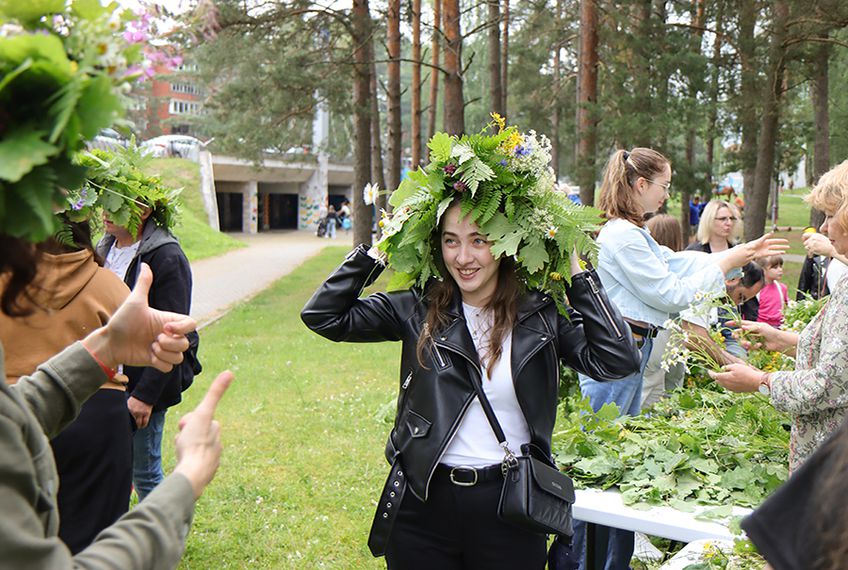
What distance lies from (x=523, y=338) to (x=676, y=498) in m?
1.04

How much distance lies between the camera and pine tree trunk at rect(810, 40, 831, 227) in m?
15.3

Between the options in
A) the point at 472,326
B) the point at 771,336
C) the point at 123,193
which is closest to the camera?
the point at 472,326

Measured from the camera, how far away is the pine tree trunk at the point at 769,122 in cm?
1341

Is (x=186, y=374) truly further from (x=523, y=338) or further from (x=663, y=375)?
(x=663, y=375)

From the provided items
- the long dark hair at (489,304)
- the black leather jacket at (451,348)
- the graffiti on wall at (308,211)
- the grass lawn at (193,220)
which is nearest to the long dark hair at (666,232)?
the black leather jacket at (451,348)

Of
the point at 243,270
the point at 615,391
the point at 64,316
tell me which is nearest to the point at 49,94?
the point at 64,316

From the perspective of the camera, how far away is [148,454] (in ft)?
14.5

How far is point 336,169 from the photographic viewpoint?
47406 mm

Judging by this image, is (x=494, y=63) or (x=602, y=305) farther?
(x=494, y=63)

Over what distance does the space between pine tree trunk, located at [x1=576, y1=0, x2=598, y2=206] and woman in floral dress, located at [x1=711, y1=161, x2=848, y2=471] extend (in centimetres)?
1023

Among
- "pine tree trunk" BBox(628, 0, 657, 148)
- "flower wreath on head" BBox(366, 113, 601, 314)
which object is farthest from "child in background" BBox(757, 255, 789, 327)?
"pine tree trunk" BBox(628, 0, 657, 148)

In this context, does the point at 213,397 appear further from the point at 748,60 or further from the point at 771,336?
the point at 748,60

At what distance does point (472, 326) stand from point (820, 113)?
18.9 metres

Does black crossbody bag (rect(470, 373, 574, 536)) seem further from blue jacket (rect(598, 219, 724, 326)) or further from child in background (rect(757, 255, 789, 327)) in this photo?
child in background (rect(757, 255, 789, 327))
